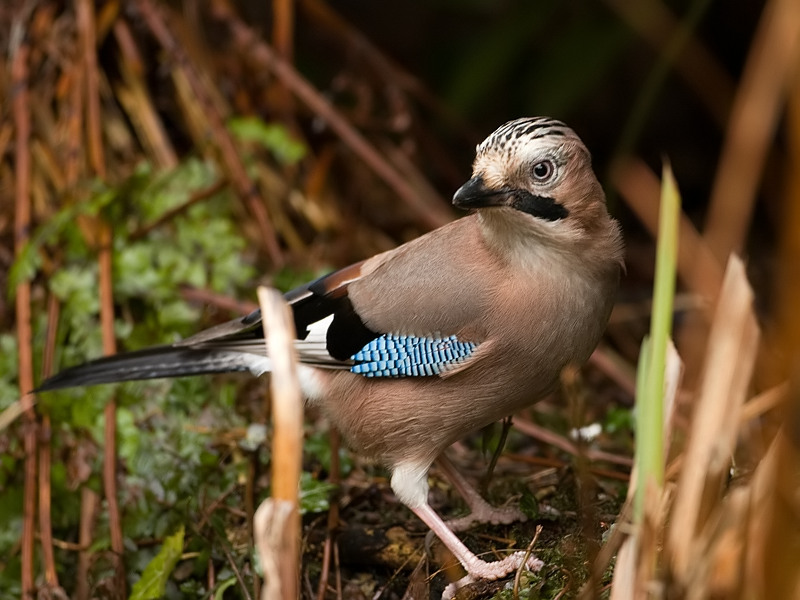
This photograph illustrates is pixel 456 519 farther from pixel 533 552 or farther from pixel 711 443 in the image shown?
pixel 711 443

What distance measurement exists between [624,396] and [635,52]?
2.72 meters

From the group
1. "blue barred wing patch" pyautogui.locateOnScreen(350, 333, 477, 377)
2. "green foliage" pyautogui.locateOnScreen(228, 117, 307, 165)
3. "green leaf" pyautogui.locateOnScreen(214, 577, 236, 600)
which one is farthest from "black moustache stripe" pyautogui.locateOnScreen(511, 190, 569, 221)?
"green foliage" pyautogui.locateOnScreen(228, 117, 307, 165)

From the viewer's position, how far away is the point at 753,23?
5.87m

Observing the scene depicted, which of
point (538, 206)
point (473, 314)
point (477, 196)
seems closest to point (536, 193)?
point (538, 206)

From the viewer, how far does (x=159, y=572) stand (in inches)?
109

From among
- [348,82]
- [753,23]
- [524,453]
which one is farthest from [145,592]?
[753,23]

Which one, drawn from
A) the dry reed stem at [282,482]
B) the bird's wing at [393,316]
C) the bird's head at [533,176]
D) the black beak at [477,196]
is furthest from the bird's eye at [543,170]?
the dry reed stem at [282,482]

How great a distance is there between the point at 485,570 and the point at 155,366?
1245 mm

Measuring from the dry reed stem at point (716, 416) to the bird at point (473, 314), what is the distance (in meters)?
0.92

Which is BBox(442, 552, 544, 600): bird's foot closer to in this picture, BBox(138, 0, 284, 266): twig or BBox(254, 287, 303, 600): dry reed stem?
BBox(254, 287, 303, 600): dry reed stem

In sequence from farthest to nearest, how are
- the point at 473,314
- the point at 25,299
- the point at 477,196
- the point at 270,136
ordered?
the point at 270,136
the point at 25,299
the point at 473,314
the point at 477,196

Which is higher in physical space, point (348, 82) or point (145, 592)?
point (348, 82)

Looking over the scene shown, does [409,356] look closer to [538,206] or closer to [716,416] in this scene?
[538,206]

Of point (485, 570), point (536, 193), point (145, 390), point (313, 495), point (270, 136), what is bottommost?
point (485, 570)
